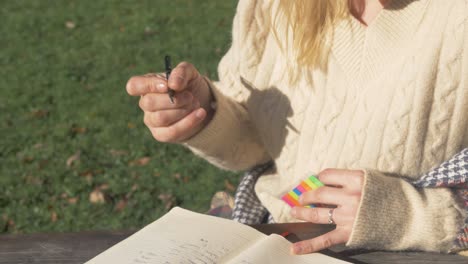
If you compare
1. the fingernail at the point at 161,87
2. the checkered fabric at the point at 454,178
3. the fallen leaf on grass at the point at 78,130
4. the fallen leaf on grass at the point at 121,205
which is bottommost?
the fallen leaf on grass at the point at 121,205

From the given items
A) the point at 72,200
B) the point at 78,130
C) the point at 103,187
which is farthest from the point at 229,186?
the point at 78,130

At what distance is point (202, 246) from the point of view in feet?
3.46

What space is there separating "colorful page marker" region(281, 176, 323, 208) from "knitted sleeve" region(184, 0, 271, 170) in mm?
217

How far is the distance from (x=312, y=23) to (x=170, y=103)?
420 millimetres

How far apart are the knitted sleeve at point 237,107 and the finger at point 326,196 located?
1.19 feet

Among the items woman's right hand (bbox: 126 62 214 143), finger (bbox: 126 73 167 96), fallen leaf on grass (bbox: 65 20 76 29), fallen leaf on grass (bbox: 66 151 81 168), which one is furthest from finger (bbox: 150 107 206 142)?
fallen leaf on grass (bbox: 65 20 76 29)

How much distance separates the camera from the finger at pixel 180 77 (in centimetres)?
124

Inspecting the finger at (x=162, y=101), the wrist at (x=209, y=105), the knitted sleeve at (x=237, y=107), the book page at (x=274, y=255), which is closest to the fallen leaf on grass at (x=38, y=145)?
the knitted sleeve at (x=237, y=107)

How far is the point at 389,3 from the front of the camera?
1.36 m

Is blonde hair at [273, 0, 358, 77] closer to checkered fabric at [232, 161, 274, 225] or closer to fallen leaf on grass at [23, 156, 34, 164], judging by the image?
checkered fabric at [232, 161, 274, 225]

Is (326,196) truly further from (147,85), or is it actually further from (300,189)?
(147,85)

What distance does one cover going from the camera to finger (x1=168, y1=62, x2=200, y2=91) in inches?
48.9

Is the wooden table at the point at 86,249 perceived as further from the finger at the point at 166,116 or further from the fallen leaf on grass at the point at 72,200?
the fallen leaf on grass at the point at 72,200

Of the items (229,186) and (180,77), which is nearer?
(180,77)
